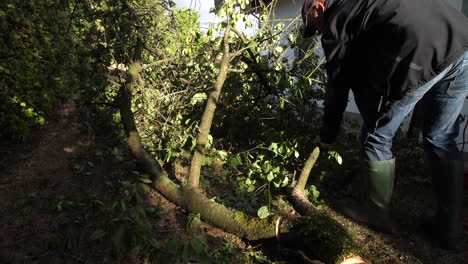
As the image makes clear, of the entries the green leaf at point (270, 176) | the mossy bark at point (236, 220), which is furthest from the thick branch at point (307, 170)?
the mossy bark at point (236, 220)

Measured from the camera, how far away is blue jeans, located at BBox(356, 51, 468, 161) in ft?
6.08

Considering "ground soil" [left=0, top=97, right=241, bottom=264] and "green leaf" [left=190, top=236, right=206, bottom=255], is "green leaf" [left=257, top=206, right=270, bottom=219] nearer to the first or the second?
"ground soil" [left=0, top=97, right=241, bottom=264]

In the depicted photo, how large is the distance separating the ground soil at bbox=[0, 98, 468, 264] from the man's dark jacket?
3.84 ft

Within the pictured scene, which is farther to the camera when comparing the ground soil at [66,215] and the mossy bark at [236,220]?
the ground soil at [66,215]

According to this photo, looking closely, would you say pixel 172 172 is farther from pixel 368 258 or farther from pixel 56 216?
pixel 368 258

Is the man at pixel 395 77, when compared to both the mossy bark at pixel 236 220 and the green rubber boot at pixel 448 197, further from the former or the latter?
the mossy bark at pixel 236 220

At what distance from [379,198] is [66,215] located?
274cm

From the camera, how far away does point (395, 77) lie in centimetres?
173

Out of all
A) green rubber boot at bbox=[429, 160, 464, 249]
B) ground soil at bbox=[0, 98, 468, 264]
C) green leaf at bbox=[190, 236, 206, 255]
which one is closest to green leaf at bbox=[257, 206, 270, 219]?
ground soil at bbox=[0, 98, 468, 264]

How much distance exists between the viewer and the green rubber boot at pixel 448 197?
6.68 feet

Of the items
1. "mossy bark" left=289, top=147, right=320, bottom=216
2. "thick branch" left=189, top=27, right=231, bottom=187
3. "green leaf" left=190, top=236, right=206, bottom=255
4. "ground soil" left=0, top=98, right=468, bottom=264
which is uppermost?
"thick branch" left=189, top=27, right=231, bottom=187

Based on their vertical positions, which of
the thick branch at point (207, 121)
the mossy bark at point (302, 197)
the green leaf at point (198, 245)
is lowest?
the mossy bark at point (302, 197)

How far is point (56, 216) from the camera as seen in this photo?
2.60m

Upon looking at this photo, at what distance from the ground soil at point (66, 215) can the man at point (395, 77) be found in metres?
0.16
